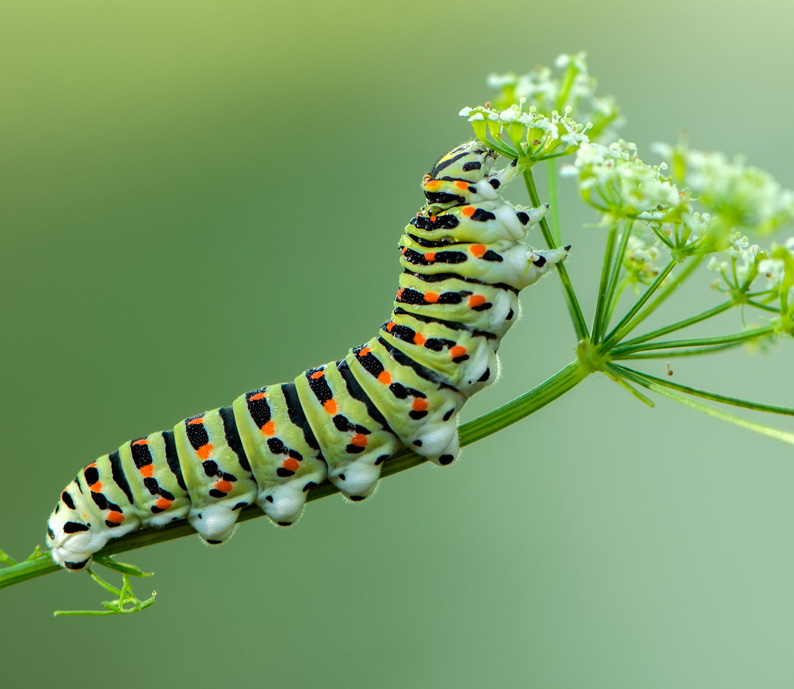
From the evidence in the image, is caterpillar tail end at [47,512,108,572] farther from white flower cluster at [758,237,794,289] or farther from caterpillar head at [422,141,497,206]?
white flower cluster at [758,237,794,289]

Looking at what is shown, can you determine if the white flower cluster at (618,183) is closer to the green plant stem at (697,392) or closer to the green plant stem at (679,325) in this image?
the green plant stem at (679,325)

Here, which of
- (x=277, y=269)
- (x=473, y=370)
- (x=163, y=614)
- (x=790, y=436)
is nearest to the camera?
(x=790, y=436)

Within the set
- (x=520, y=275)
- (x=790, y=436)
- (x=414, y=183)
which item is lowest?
(x=790, y=436)

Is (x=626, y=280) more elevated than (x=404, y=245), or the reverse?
(x=404, y=245)

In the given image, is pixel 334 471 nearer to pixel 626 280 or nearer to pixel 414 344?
pixel 414 344

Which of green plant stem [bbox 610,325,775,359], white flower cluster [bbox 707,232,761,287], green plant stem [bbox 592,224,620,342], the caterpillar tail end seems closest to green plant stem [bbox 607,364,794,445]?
green plant stem [bbox 610,325,775,359]

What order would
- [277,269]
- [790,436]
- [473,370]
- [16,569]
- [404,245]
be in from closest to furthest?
[790,436] → [16,569] → [473,370] → [404,245] → [277,269]

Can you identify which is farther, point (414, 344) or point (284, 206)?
point (284, 206)

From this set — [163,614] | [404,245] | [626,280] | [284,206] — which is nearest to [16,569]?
[404,245]
